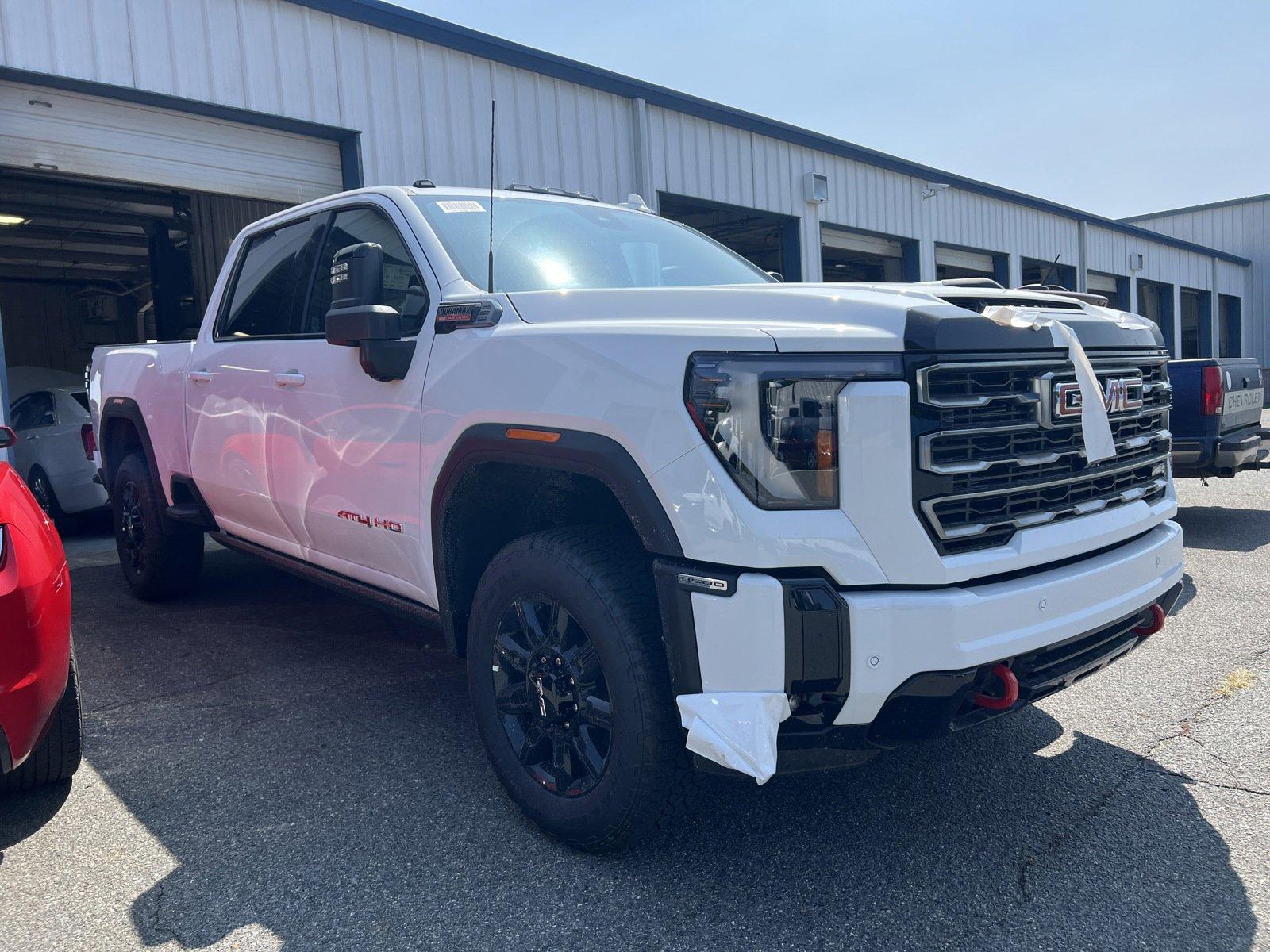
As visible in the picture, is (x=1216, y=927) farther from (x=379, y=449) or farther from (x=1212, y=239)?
(x=1212, y=239)

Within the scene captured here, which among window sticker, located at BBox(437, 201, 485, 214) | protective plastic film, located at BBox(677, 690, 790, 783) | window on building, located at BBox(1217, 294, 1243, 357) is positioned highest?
window on building, located at BBox(1217, 294, 1243, 357)

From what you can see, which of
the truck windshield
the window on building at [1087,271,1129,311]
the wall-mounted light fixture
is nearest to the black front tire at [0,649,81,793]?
the truck windshield

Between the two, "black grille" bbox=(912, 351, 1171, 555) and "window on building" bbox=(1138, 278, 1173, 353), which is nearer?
"black grille" bbox=(912, 351, 1171, 555)

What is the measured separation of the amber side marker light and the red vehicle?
1345 mm

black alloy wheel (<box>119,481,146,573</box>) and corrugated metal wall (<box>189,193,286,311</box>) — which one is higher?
corrugated metal wall (<box>189,193,286,311</box>)

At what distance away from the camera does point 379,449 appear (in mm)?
3365

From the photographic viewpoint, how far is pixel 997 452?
7.73 ft

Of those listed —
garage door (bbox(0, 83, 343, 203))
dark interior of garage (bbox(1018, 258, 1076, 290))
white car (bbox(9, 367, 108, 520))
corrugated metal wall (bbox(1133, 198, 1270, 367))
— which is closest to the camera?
garage door (bbox(0, 83, 343, 203))

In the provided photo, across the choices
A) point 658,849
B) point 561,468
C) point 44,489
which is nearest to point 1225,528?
point 658,849

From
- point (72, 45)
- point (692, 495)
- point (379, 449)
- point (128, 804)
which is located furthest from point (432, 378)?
point (72, 45)

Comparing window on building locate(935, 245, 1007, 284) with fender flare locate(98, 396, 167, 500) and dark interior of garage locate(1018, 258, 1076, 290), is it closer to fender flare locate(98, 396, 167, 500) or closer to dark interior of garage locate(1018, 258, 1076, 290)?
dark interior of garage locate(1018, 258, 1076, 290)

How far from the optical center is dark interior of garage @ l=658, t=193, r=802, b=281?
12633 millimetres

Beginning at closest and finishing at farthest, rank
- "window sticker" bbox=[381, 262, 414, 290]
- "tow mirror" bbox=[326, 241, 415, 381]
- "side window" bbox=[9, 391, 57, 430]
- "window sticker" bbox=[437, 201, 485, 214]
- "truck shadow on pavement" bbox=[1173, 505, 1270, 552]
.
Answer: "tow mirror" bbox=[326, 241, 415, 381], "window sticker" bbox=[381, 262, 414, 290], "window sticker" bbox=[437, 201, 485, 214], "truck shadow on pavement" bbox=[1173, 505, 1270, 552], "side window" bbox=[9, 391, 57, 430]

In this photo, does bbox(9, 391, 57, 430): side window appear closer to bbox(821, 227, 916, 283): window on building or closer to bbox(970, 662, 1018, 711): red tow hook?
bbox(970, 662, 1018, 711): red tow hook
